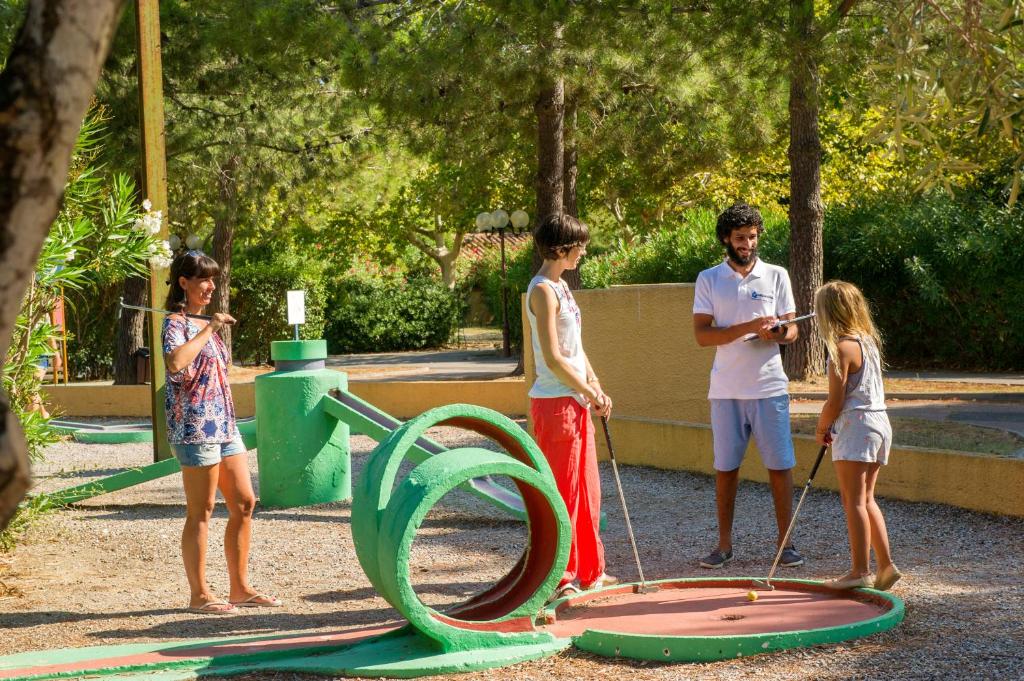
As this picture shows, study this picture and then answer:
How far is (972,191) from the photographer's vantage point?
728 inches

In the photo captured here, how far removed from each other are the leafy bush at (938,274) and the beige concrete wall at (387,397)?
631 centimetres

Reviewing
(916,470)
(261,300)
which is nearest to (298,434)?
(916,470)

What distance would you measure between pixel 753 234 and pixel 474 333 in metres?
32.7

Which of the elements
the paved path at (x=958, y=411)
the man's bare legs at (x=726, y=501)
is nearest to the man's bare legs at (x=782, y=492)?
the man's bare legs at (x=726, y=501)

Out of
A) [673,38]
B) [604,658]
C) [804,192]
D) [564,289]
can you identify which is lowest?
[604,658]

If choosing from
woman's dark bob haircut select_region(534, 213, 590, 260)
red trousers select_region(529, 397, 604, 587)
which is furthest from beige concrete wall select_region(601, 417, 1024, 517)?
woman's dark bob haircut select_region(534, 213, 590, 260)

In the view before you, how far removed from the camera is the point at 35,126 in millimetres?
1966

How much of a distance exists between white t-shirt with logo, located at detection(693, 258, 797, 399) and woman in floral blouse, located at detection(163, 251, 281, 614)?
2.32 metres

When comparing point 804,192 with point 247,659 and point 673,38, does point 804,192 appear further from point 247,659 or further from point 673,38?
point 247,659

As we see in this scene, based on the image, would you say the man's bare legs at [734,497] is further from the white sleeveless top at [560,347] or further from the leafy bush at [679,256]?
the leafy bush at [679,256]

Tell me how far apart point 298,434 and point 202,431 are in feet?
10.2

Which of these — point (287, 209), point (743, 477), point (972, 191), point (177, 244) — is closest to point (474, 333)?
point (177, 244)

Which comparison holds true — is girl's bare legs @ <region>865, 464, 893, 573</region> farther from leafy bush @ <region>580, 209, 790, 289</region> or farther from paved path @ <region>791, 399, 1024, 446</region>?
leafy bush @ <region>580, 209, 790, 289</region>

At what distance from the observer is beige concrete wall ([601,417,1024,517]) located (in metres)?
7.16
